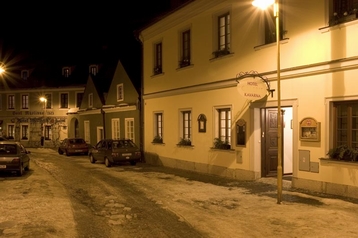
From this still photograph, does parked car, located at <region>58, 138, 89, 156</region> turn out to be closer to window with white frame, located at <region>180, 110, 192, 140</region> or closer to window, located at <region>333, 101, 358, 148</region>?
window with white frame, located at <region>180, 110, 192, 140</region>

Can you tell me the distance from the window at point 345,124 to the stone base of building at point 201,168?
3.50m

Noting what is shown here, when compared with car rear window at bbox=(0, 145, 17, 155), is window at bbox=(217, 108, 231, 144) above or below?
above

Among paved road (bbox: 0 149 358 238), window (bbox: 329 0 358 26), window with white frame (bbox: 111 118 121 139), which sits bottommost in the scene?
paved road (bbox: 0 149 358 238)

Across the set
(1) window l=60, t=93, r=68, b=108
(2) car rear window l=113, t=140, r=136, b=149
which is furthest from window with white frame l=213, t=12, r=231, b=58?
(1) window l=60, t=93, r=68, b=108

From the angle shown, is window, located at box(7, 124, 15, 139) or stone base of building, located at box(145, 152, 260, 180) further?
window, located at box(7, 124, 15, 139)

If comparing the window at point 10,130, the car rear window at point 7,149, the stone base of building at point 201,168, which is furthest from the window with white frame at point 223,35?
the window at point 10,130

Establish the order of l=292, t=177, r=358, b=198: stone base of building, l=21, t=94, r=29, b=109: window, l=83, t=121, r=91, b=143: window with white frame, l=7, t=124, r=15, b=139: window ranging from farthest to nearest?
l=7, t=124, r=15, b=139: window, l=21, t=94, r=29, b=109: window, l=83, t=121, r=91, b=143: window with white frame, l=292, t=177, r=358, b=198: stone base of building

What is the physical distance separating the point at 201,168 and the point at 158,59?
7.07 meters

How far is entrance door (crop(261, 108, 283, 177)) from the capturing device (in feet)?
42.3

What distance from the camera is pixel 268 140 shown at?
1299 centimetres

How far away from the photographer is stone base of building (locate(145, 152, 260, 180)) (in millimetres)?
13148

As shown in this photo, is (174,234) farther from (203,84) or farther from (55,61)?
(55,61)

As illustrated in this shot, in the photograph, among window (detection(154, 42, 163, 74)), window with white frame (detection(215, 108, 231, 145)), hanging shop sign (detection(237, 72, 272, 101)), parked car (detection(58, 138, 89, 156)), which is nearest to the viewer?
hanging shop sign (detection(237, 72, 272, 101))

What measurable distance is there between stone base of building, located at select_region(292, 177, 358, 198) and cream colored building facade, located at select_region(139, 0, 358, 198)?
3 cm
